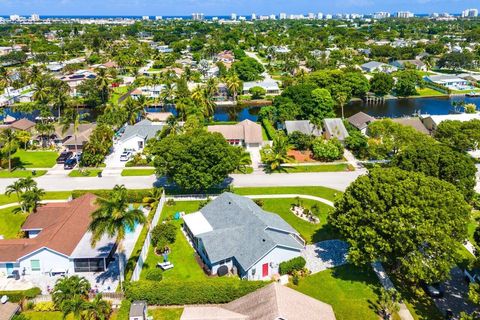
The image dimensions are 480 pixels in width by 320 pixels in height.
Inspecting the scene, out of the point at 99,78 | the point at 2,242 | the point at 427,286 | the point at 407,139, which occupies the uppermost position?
the point at 99,78

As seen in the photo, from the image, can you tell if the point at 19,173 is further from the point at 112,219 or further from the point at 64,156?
the point at 112,219

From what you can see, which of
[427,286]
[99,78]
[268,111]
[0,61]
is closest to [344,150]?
[268,111]

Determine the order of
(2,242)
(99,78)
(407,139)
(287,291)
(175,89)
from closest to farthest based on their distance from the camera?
(287,291) < (2,242) < (407,139) < (99,78) < (175,89)

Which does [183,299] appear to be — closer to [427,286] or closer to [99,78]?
[427,286]

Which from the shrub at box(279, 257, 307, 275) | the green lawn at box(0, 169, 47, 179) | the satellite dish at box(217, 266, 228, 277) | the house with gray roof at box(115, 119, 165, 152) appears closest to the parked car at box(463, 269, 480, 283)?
the shrub at box(279, 257, 307, 275)

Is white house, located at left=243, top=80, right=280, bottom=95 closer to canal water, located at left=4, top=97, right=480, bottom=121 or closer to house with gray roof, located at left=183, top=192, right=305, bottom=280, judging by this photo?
canal water, located at left=4, top=97, right=480, bottom=121
